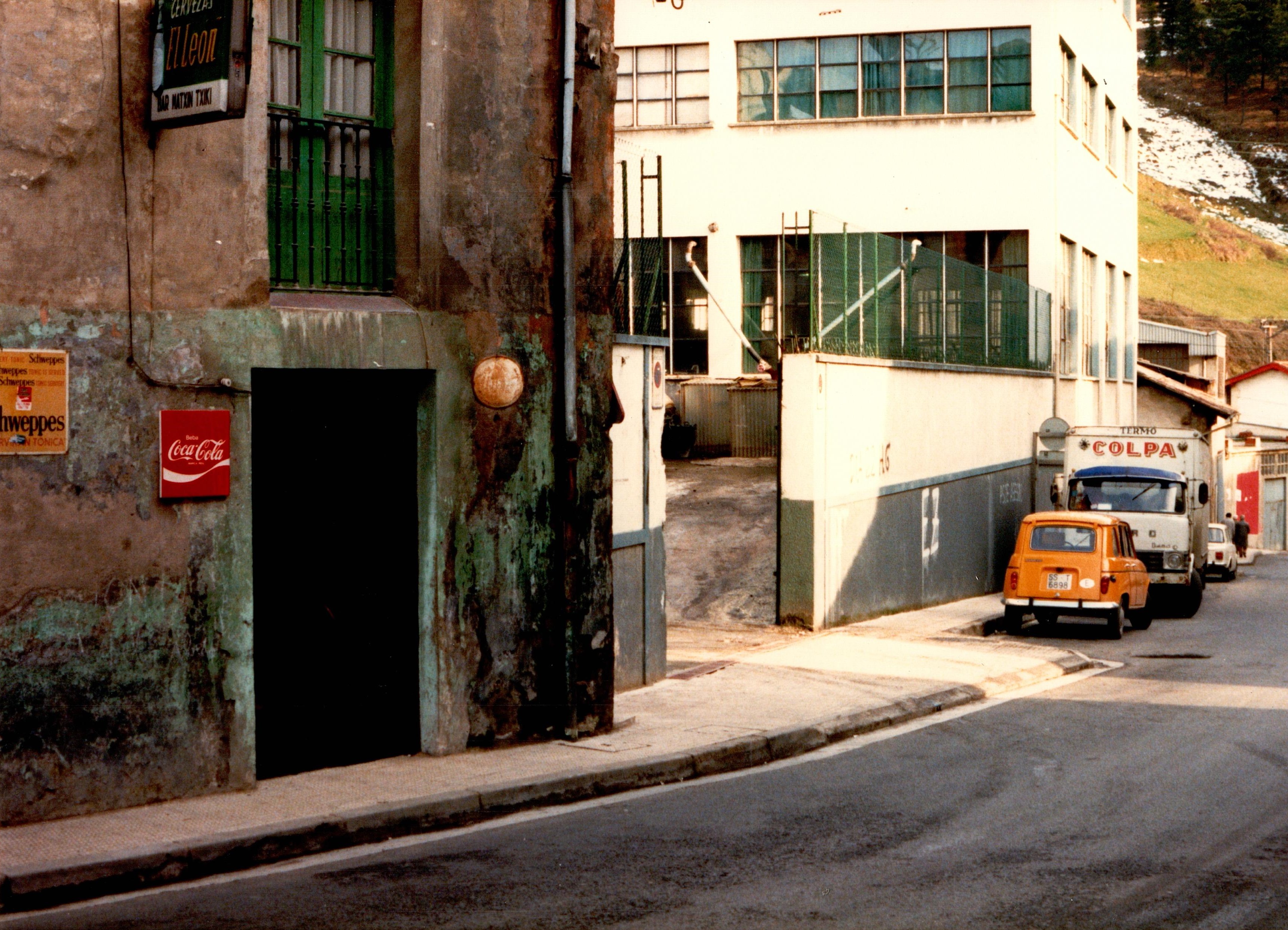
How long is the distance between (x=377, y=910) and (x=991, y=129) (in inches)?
Answer: 1180

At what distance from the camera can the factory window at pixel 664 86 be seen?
3572 centimetres

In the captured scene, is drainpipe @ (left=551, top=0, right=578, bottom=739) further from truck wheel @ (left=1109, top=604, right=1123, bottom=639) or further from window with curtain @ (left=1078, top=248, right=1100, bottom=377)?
window with curtain @ (left=1078, top=248, right=1100, bottom=377)

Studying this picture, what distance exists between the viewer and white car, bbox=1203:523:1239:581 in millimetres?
35781

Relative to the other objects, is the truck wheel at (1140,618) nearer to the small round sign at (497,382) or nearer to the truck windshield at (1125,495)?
the truck windshield at (1125,495)

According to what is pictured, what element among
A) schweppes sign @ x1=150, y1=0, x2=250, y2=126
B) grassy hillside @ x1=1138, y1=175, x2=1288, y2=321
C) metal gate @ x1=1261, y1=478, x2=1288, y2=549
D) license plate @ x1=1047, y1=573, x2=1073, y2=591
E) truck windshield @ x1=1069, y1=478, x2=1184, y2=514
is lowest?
metal gate @ x1=1261, y1=478, x2=1288, y2=549

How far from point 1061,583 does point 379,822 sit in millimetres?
14043

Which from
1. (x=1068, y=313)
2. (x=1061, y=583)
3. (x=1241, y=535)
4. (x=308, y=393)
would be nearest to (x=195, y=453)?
(x=308, y=393)

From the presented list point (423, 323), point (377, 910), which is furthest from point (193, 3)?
point (377, 910)

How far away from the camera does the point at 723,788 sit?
34.4ft

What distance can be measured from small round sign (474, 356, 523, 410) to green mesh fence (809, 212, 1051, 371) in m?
8.70

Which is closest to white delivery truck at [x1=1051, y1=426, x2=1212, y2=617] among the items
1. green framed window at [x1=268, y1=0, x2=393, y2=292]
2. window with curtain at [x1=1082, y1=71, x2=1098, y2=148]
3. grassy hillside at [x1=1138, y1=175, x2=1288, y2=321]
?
window with curtain at [x1=1082, y1=71, x2=1098, y2=148]

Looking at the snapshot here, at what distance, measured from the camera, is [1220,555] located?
35844mm

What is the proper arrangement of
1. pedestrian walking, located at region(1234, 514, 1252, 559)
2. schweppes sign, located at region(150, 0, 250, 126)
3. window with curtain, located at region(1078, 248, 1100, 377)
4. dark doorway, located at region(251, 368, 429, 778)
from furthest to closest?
pedestrian walking, located at region(1234, 514, 1252, 559)
window with curtain, located at region(1078, 248, 1100, 377)
dark doorway, located at region(251, 368, 429, 778)
schweppes sign, located at region(150, 0, 250, 126)

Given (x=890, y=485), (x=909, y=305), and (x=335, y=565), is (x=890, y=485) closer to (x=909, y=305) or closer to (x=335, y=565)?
(x=909, y=305)
